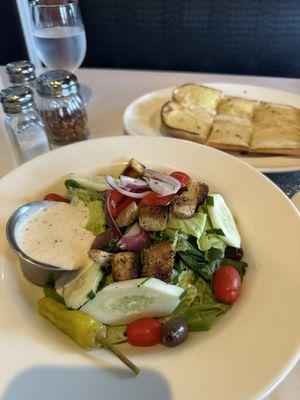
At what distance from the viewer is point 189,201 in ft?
4.26

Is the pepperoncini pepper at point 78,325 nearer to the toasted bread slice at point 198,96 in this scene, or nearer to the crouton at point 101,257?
the crouton at point 101,257

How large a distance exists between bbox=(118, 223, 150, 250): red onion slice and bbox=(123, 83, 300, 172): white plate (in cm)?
66

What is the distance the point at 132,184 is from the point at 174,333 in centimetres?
56

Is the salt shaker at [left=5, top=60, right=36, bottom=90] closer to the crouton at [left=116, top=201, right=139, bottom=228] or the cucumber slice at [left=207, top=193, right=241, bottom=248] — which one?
the crouton at [left=116, top=201, right=139, bottom=228]

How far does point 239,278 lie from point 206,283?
129mm

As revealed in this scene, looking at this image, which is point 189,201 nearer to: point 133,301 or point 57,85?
point 133,301

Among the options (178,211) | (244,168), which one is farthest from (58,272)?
(244,168)

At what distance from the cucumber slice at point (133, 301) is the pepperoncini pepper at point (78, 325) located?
0.04m

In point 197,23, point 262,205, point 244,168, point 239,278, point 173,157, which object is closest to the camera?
point 239,278

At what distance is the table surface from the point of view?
6.54ft

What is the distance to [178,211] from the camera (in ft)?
4.18

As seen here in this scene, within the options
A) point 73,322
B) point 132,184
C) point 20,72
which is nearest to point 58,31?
point 20,72

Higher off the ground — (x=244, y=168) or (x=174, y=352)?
(x=244, y=168)

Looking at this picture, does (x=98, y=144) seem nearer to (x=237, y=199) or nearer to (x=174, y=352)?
(x=237, y=199)
